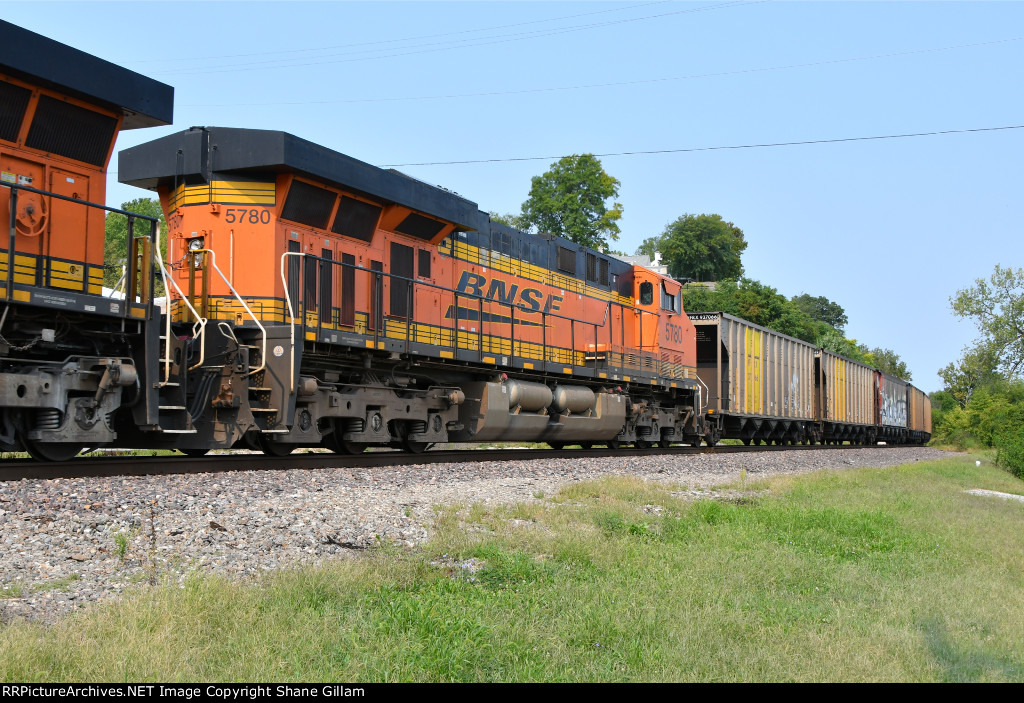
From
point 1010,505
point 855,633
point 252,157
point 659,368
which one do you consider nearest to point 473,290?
point 252,157

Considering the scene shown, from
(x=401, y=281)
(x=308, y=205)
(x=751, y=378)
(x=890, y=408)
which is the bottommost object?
(x=890, y=408)

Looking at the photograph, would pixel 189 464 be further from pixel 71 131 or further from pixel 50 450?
pixel 71 131

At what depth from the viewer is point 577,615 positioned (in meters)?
4.09

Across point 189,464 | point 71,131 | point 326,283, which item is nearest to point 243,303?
point 326,283

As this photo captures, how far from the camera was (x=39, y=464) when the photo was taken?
7.36m

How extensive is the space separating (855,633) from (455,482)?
17.7 ft

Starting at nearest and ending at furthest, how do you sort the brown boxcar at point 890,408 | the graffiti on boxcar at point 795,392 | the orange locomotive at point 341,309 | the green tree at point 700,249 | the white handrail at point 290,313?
1. the white handrail at point 290,313
2. the orange locomotive at point 341,309
3. the graffiti on boxcar at point 795,392
4. the brown boxcar at point 890,408
5. the green tree at point 700,249

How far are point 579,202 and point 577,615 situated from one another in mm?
53198

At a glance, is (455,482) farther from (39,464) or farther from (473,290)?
(473,290)

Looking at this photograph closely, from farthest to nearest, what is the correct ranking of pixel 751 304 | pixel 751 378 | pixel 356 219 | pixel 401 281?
1. pixel 751 304
2. pixel 751 378
3. pixel 401 281
4. pixel 356 219

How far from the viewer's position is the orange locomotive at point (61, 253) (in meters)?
7.22

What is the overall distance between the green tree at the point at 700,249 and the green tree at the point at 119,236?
52407 mm

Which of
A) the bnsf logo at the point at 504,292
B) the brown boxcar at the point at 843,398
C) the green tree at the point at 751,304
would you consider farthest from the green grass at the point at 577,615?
the green tree at the point at 751,304

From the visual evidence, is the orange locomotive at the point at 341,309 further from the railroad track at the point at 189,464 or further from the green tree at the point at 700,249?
the green tree at the point at 700,249
